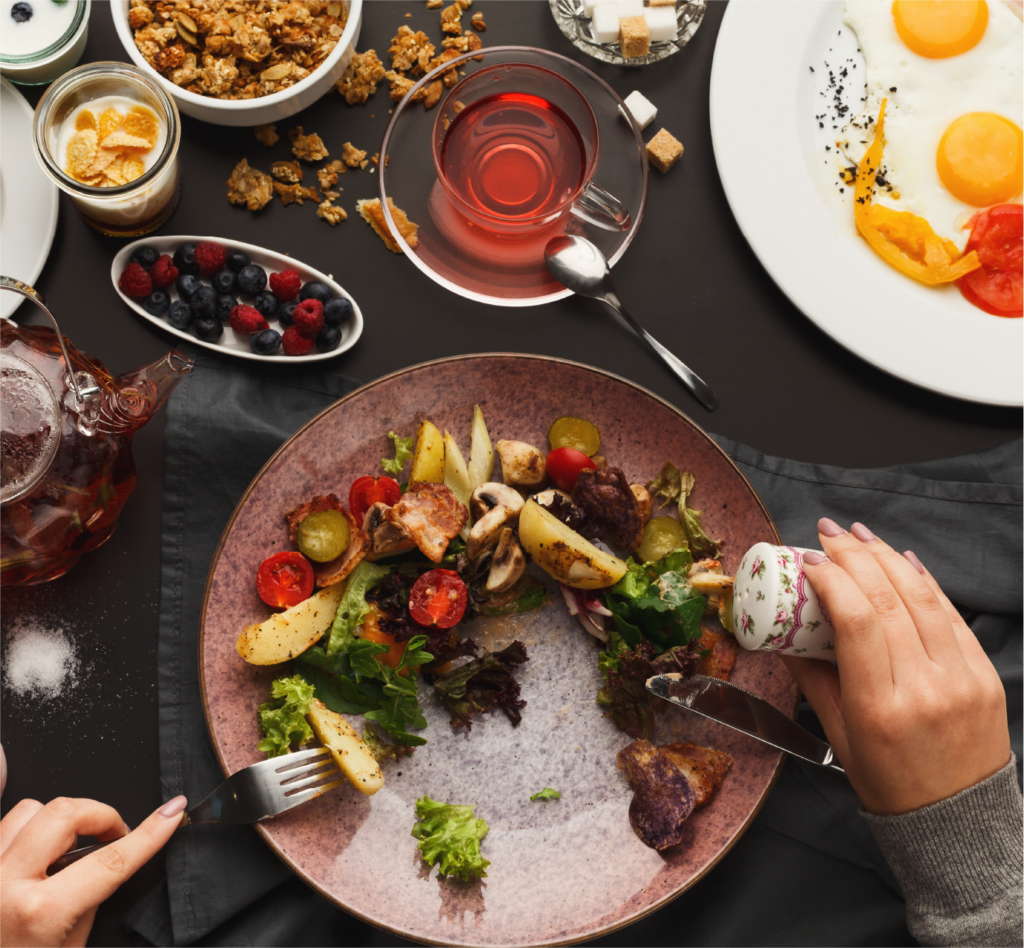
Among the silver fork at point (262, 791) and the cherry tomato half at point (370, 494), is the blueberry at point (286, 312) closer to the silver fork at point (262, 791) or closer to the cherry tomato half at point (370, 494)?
the cherry tomato half at point (370, 494)

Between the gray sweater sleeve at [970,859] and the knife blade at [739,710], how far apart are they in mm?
202

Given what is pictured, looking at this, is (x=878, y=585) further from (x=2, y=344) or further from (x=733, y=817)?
(x=2, y=344)

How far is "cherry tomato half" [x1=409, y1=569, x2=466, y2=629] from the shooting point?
1.66 m

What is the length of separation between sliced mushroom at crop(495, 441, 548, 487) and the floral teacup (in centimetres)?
48

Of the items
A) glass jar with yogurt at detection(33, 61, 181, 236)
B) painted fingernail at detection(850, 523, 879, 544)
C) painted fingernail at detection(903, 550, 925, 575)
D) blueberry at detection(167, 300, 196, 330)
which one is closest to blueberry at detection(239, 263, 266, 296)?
blueberry at detection(167, 300, 196, 330)

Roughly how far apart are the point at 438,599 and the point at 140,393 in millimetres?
724

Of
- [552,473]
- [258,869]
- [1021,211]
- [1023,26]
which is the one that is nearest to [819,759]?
[552,473]

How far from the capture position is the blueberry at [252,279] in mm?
1788

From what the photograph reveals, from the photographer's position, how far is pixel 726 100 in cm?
186

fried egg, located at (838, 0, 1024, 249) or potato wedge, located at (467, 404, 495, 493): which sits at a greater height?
fried egg, located at (838, 0, 1024, 249)

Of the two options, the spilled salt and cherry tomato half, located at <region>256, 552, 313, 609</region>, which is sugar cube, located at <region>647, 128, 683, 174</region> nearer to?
cherry tomato half, located at <region>256, 552, 313, 609</region>

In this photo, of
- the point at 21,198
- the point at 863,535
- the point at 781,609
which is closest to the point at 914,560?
the point at 863,535

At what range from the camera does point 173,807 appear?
64.9 inches

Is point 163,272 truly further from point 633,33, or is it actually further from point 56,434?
point 633,33
